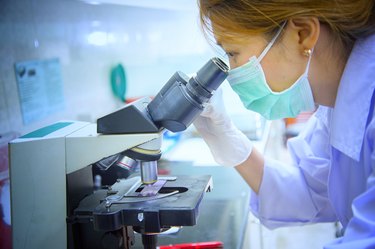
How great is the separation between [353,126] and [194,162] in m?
0.89

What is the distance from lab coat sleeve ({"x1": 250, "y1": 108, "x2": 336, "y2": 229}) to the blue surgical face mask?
9.5 inches

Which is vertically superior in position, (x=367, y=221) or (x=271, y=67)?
(x=271, y=67)

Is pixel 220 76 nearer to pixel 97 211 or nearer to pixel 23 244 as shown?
pixel 97 211

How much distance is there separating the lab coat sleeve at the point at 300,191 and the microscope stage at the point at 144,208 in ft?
1.37

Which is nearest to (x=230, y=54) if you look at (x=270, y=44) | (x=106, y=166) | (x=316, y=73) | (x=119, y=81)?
(x=270, y=44)

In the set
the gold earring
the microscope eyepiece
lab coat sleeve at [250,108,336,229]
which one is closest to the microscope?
the microscope eyepiece

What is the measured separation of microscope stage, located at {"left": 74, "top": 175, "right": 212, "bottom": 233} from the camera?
68 cm

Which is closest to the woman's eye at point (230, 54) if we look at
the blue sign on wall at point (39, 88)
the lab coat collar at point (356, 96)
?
the lab coat collar at point (356, 96)

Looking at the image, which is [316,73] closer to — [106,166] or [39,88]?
[106,166]

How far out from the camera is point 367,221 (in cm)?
65

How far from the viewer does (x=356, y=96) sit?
826 millimetres

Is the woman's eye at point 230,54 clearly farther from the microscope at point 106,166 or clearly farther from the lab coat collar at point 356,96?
the lab coat collar at point 356,96

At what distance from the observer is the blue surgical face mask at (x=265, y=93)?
0.88 m

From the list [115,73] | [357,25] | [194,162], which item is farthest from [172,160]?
[357,25]
